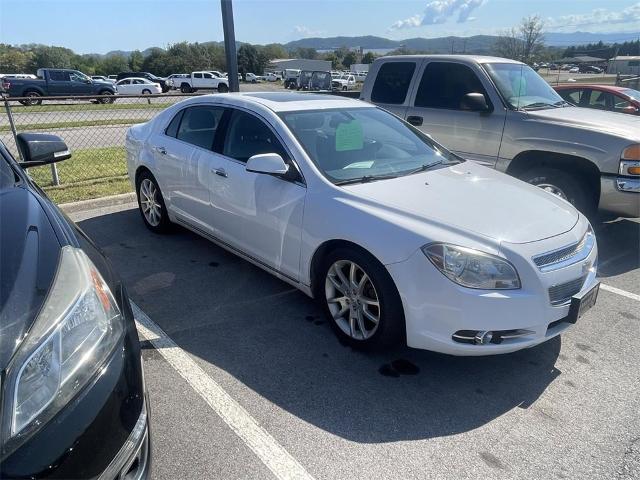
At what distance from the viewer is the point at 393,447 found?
2.43 metres

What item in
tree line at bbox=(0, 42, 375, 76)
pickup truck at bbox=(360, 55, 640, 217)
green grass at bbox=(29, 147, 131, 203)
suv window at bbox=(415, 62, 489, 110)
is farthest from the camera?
tree line at bbox=(0, 42, 375, 76)

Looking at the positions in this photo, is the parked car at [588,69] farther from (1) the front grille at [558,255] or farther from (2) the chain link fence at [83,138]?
(1) the front grille at [558,255]

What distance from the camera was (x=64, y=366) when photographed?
5.14 feet

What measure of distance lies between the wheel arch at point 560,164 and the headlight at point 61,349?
4.88 m

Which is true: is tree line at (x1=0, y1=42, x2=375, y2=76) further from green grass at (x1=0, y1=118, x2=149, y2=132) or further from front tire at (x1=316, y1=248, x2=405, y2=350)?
front tire at (x1=316, y1=248, x2=405, y2=350)

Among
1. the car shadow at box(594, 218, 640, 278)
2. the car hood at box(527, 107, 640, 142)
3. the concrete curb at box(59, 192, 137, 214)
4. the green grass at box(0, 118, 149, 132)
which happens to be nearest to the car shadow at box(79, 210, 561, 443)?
the car shadow at box(594, 218, 640, 278)

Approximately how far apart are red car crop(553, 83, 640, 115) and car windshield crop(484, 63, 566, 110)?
4.58m

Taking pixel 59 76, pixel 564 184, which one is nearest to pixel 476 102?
pixel 564 184

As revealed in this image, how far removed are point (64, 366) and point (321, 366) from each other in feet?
5.85

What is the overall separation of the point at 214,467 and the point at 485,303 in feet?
5.23

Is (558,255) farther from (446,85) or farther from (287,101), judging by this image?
(446,85)

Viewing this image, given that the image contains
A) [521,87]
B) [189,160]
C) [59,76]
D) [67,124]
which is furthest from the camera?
[59,76]

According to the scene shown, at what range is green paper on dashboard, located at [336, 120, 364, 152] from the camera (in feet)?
12.3

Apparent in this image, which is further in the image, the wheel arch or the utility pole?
the utility pole
